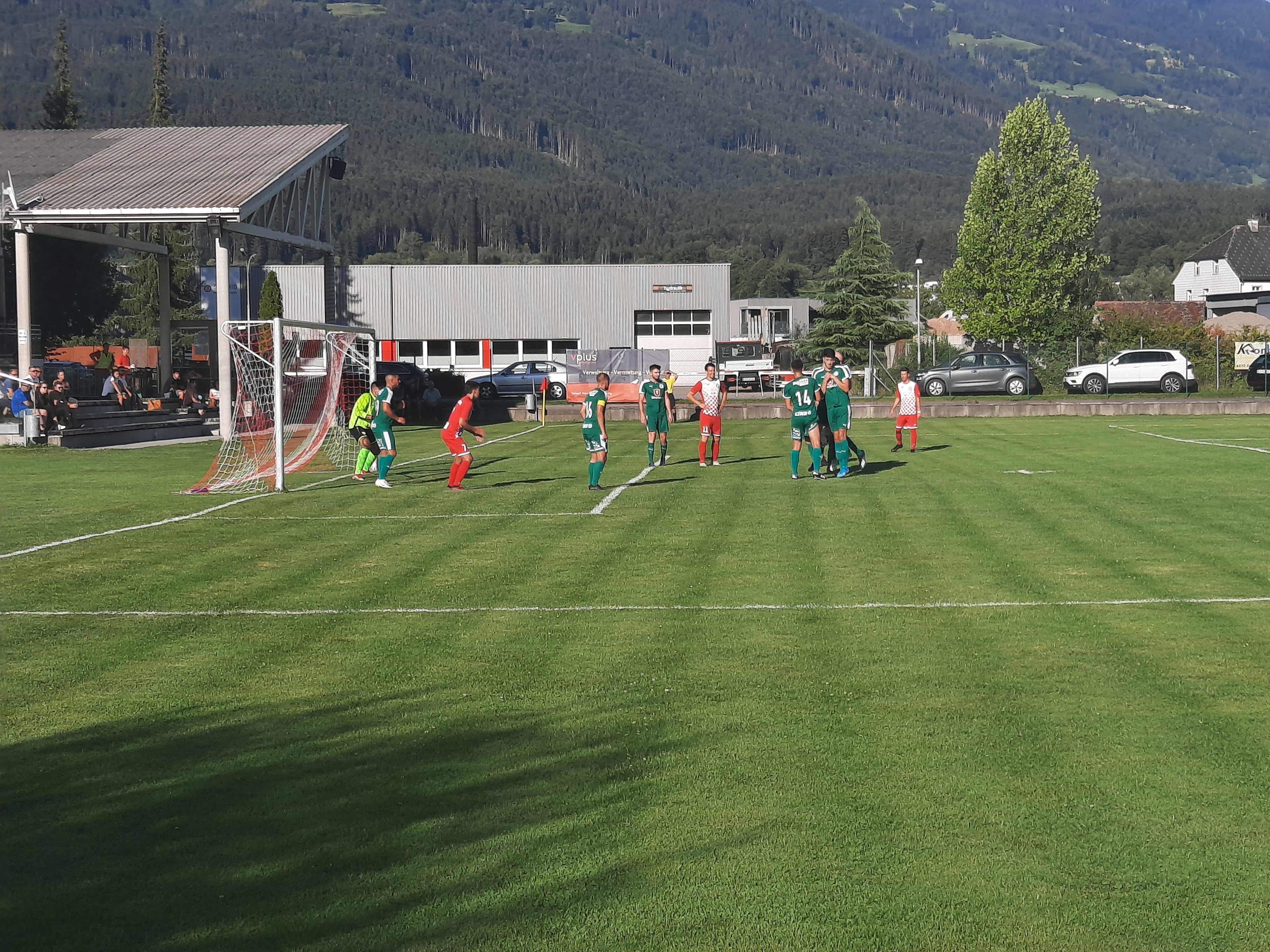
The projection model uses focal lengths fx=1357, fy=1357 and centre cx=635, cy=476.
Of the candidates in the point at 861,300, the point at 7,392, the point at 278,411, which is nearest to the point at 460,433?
the point at 278,411

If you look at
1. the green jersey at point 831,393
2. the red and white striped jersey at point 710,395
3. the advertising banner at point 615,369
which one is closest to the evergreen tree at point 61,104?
the advertising banner at point 615,369

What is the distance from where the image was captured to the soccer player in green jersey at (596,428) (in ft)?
62.9

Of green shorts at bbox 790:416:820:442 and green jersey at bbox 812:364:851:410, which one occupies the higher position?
green jersey at bbox 812:364:851:410

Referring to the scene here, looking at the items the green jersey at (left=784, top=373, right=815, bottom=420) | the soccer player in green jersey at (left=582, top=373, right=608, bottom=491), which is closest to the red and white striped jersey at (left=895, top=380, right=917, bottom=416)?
the green jersey at (left=784, top=373, right=815, bottom=420)

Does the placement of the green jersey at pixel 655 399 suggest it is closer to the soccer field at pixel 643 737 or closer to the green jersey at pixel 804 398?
the green jersey at pixel 804 398

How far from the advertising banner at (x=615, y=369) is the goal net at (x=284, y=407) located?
41.4ft

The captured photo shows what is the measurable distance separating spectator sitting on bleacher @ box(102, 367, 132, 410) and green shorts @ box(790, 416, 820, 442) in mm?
22324

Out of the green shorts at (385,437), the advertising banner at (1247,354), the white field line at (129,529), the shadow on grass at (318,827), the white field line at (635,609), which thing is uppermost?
the advertising banner at (1247,354)

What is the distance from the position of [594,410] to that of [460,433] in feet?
6.66

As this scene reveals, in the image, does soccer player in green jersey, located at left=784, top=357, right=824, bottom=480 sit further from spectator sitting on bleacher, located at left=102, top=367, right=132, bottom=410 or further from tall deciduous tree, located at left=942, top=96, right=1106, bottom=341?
tall deciduous tree, located at left=942, top=96, right=1106, bottom=341

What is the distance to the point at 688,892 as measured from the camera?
5.06 m

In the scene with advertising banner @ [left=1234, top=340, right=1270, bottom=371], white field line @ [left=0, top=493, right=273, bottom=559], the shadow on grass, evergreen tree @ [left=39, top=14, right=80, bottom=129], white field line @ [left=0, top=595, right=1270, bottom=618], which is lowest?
the shadow on grass

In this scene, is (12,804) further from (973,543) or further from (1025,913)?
(973,543)

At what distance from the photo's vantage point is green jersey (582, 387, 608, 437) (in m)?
19.1
